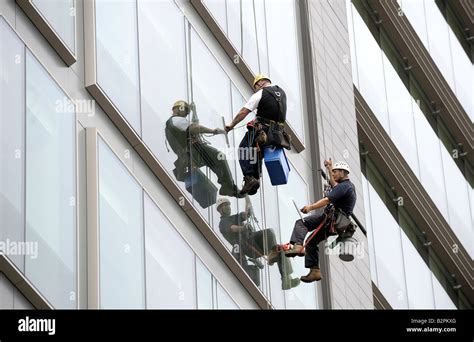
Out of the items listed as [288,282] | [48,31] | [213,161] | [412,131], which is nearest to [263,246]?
[288,282]

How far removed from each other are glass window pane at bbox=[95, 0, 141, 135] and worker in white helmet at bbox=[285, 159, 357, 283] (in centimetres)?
275

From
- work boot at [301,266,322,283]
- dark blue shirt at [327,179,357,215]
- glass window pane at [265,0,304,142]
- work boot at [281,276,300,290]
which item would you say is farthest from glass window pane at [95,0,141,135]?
glass window pane at [265,0,304,142]

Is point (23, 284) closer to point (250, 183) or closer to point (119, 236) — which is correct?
point (119, 236)

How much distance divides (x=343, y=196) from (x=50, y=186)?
4.74 m

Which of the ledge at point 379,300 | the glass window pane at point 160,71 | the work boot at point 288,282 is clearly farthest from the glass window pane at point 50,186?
the ledge at point 379,300

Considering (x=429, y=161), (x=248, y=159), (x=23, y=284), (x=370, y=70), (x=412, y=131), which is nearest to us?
(x=23, y=284)

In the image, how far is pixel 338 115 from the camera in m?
30.6

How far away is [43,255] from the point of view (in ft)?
68.8

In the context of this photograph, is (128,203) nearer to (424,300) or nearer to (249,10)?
(249,10)

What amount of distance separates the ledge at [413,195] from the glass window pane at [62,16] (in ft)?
34.5

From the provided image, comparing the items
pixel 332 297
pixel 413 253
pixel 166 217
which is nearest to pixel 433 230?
pixel 413 253

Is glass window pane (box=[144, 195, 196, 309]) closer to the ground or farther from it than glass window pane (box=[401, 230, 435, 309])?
closer to the ground

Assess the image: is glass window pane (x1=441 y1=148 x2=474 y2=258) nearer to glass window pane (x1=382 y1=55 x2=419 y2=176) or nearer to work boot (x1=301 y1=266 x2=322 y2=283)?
glass window pane (x1=382 y1=55 x2=419 y2=176)

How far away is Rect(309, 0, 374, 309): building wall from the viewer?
95.1ft
